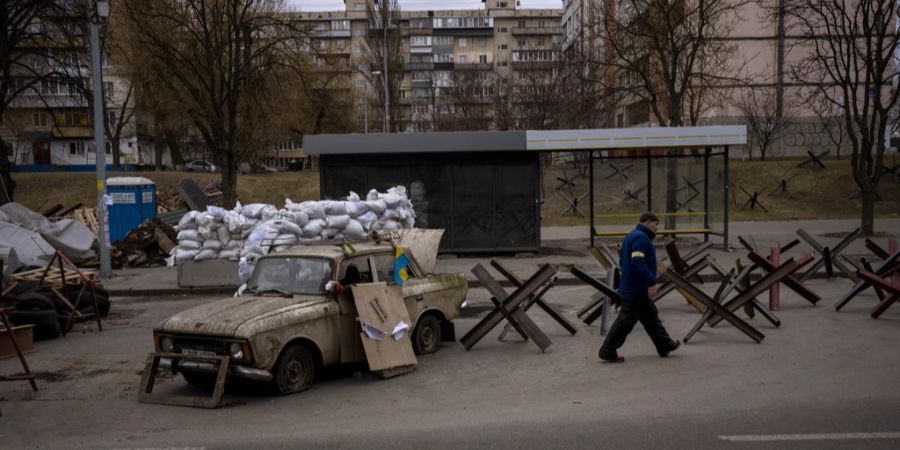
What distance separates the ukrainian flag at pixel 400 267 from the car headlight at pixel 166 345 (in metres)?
2.58

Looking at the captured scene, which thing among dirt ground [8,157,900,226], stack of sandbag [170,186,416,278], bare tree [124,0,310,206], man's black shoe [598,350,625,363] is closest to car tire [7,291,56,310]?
stack of sandbag [170,186,416,278]

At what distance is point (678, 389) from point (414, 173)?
43.5 ft

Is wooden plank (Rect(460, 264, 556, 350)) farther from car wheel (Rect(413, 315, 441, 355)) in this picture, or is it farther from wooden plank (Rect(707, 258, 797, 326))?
wooden plank (Rect(707, 258, 797, 326))

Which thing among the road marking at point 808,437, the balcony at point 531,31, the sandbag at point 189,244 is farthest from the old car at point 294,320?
the balcony at point 531,31

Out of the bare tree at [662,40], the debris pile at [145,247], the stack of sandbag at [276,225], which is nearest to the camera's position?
the stack of sandbag at [276,225]

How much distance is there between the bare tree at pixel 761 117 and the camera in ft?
136

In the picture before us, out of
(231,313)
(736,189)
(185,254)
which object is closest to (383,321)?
(231,313)

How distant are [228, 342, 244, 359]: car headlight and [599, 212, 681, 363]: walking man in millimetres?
4041

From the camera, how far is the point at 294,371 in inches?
311

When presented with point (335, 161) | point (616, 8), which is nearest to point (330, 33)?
point (616, 8)

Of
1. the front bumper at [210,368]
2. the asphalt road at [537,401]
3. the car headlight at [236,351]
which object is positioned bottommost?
the asphalt road at [537,401]

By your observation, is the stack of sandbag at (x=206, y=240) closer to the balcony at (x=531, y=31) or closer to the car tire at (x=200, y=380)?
the car tire at (x=200, y=380)

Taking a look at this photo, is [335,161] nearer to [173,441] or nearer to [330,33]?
[173,441]

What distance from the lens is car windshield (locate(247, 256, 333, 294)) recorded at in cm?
854
